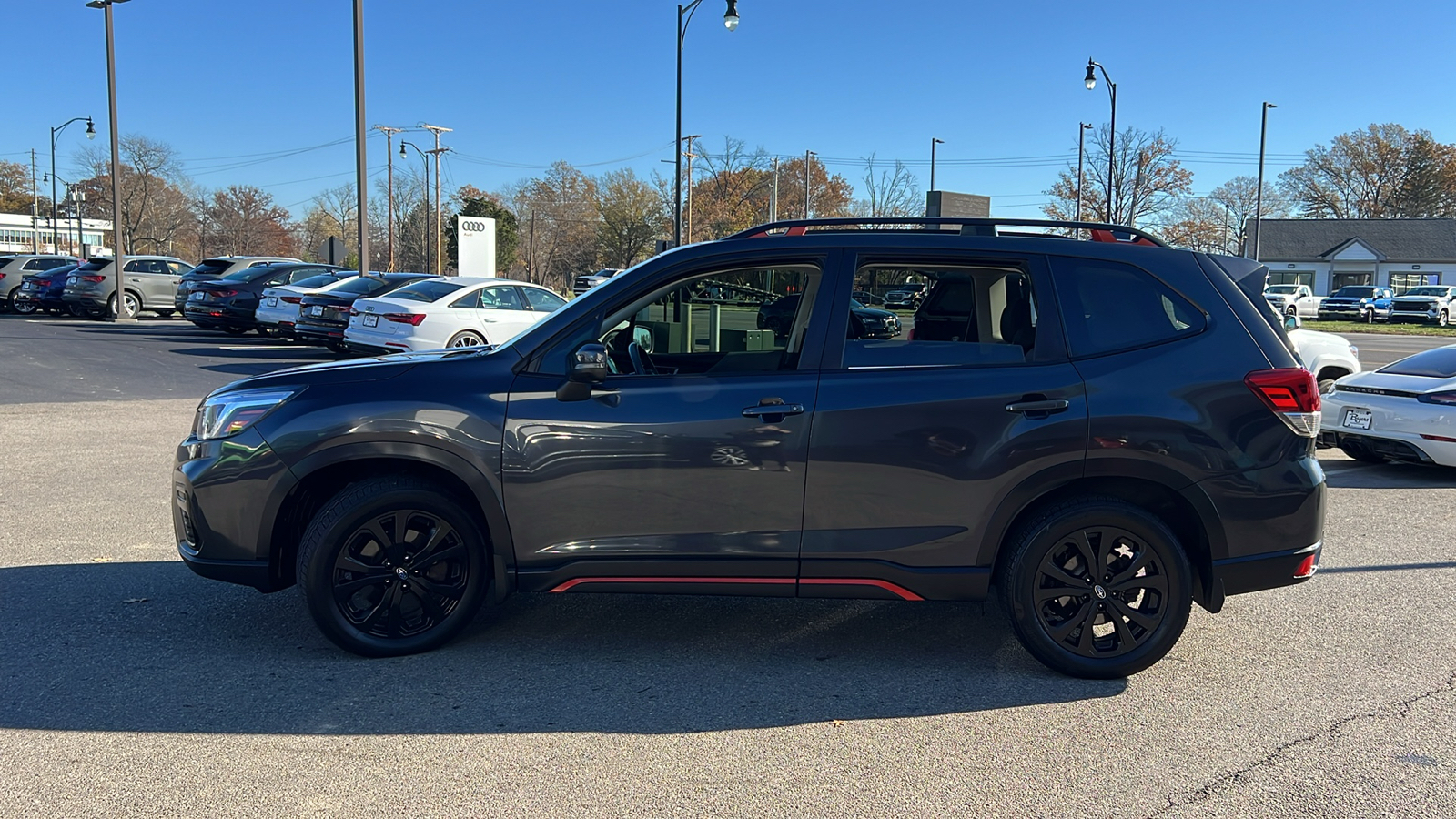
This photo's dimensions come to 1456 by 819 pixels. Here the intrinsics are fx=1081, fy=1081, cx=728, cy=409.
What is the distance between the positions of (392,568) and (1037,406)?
9.00ft

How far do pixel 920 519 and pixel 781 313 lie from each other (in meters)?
1.05

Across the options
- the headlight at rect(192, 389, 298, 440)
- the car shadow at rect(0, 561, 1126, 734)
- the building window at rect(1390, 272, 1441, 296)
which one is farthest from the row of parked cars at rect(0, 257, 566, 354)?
the building window at rect(1390, 272, 1441, 296)

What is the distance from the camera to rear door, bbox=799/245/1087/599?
4.35m

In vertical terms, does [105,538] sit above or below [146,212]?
below

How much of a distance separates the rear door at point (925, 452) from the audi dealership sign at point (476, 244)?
1250 inches

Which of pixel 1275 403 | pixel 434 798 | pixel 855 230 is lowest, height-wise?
pixel 434 798

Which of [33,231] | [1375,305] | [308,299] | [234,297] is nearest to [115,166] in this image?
[234,297]

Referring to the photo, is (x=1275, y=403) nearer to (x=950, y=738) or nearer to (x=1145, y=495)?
(x=1145, y=495)

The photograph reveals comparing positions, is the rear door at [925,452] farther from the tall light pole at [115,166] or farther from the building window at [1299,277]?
the building window at [1299,277]

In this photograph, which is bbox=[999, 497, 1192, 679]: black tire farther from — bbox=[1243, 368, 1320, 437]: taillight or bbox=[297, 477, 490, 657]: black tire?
bbox=[297, 477, 490, 657]: black tire

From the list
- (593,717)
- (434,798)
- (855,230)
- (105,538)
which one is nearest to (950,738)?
(593,717)

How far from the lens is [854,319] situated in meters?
4.51

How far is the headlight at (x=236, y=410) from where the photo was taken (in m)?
4.53

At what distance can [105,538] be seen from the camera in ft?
21.5
